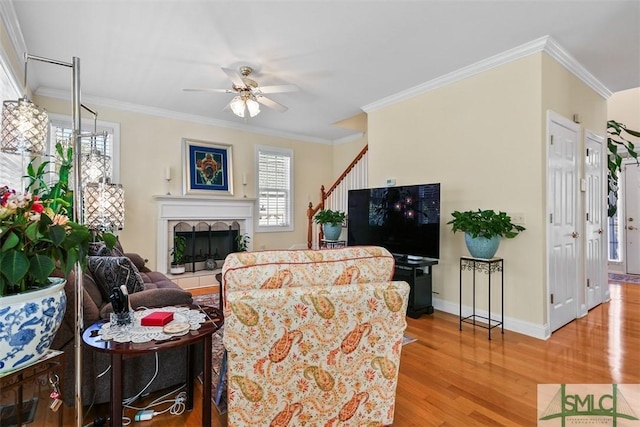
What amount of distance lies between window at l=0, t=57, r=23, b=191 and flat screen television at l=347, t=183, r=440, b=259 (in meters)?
3.51

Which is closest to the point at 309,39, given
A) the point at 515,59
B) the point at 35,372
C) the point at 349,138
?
the point at 515,59

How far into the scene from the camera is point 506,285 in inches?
131

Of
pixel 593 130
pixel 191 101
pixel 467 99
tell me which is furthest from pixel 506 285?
pixel 191 101

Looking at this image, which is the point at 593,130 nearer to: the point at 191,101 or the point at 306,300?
the point at 306,300

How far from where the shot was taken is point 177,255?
5.11 metres

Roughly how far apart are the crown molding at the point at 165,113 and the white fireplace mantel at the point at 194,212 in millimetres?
1281

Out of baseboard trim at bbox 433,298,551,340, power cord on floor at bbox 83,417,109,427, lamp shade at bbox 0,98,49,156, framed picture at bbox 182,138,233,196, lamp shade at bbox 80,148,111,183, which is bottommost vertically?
power cord on floor at bbox 83,417,109,427

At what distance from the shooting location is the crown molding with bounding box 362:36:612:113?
3055mm

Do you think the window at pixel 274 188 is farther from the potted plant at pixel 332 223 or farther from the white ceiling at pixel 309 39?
the white ceiling at pixel 309 39

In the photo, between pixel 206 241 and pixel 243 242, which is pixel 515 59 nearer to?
pixel 243 242

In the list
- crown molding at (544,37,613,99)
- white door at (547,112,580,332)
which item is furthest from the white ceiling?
white door at (547,112,580,332)

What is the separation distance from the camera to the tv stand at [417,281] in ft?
12.0

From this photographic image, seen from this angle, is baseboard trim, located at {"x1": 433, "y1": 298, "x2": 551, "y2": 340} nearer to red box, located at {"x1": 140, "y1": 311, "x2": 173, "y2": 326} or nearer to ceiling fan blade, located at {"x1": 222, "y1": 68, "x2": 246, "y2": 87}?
red box, located at {"x1": 140, "y1": 311, "x2": 173, "y2": 326}

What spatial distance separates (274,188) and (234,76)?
3.28 metres
